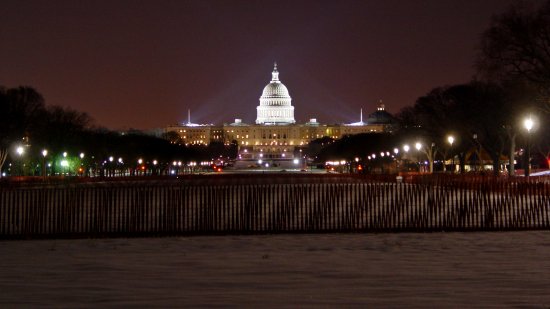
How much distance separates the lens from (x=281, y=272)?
15.7 meters

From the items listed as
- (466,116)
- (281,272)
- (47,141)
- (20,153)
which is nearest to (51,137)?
(47,141)

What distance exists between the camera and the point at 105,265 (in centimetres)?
1675

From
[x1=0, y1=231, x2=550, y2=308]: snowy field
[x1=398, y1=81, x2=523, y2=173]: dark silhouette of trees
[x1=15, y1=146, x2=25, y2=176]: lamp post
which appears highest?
[x1=398, y1=81, x2=523, y2=173]: dark silhouette of trees

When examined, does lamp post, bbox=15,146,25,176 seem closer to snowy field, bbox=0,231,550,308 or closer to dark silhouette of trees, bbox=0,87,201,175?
dark silhouette of trees, bbox=0,87,201,175

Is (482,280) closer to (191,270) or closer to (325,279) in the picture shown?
(325,279)

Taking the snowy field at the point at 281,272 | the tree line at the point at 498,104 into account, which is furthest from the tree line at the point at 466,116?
the snowy field at the point at 281,272

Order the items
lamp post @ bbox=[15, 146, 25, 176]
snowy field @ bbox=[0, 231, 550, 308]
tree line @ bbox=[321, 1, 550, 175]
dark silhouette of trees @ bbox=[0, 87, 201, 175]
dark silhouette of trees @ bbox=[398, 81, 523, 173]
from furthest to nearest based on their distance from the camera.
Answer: lamp post @ bbox=[15, 146, 25, 176] → dark silhouette of trees @ bbox=[0, 87, 201, 175] → dark silhouette of trees @ bbox=[398, 81, 523, 173] → tree line @ bbox=[321, 1, 550, 175] → snowy field @ bbox=[0, 231, 550, 308]

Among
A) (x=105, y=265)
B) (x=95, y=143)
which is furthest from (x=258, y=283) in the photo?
(x=95, y=143)

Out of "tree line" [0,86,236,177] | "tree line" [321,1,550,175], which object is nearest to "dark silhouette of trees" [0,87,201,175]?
"tree line" [0,86,236,177]

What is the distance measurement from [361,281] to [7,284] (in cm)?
607

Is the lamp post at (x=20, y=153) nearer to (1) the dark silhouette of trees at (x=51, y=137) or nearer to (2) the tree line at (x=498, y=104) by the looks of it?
(1) the dark silhouette of trees at (x=51, y=137)

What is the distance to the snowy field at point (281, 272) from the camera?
12.9 m

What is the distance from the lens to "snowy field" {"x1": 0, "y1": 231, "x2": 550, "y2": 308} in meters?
12.9

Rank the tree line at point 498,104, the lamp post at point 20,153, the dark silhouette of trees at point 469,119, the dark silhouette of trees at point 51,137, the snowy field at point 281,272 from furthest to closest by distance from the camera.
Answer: the lamp post at point 20,153 → the dark silhouette of trees at point 51,137 → the dark silhouette of trees at point 469,119 → the tree line at point 498,104 → the snowy field at point 281,272
